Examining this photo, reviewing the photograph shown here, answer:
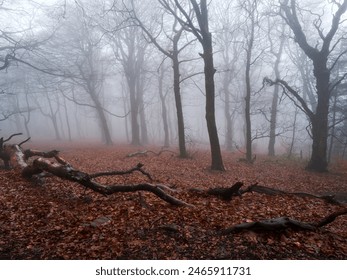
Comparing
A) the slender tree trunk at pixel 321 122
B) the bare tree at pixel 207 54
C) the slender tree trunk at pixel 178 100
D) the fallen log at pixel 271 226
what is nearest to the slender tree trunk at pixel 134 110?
the slender tree trunk at pixel 178 100

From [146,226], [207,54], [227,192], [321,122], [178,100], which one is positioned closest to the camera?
[146,226]

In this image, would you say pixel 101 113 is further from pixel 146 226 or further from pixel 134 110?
pixel 146 226

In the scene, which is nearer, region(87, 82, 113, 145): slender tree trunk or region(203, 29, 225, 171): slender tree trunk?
region(203, 29, 225, 171): slender tree trunk

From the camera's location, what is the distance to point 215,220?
572 cm

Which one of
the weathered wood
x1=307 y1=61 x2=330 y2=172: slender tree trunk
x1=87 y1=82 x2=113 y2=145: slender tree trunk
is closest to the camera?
the weathered wood

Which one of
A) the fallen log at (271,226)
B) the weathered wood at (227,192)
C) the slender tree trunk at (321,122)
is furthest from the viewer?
the slender tree trunk at (321,122)

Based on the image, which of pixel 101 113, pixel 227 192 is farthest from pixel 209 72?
pixel 101 113

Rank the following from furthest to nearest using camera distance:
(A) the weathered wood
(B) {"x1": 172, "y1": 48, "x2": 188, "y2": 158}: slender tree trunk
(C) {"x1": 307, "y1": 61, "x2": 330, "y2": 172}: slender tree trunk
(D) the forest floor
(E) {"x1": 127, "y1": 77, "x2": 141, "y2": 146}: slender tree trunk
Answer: (E) {"x1": 127, "y1": 77, "x2": 141, "y2": 146}: slender tree trunk, (B) {"x1": 172, "y1": 48, "x2": 188, "y2": 158}: slender tree trunk, (C) {"x1": 307, "y1": 61, "x2": 330, "y2": 172}: slender tree trunk, (A) the weathered wood, (D) the forest floor

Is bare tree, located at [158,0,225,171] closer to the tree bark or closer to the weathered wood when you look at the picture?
the tree bark

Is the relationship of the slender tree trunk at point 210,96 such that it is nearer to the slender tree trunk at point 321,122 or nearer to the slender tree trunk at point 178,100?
the slender tree trunk at point 178,100

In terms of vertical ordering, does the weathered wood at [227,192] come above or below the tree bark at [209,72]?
below

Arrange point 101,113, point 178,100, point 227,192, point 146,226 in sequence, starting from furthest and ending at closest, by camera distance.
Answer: point 101,113
point 178,100
point 227,192
point 146,226

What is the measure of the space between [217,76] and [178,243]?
122 ft

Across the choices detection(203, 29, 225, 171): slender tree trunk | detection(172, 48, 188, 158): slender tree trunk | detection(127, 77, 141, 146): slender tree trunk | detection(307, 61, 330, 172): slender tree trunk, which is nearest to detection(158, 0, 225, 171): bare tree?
detection(203, 29, 225, 171): slender tree trunk
